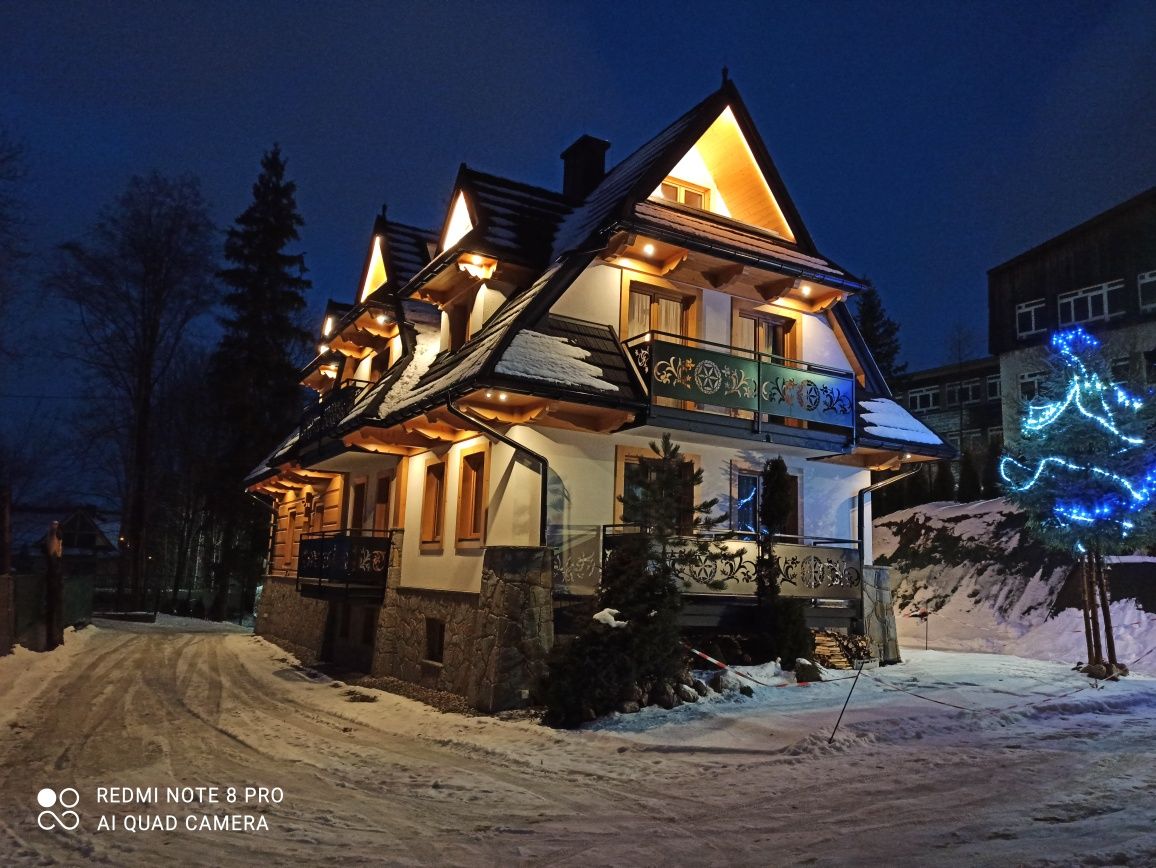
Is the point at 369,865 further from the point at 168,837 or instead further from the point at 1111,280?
the point at 1111,280

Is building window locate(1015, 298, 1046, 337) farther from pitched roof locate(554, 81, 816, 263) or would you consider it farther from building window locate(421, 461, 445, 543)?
building window locate(421, 461, 445, 543)

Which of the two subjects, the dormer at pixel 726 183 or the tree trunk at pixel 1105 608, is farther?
the dormer at pixel 726 183

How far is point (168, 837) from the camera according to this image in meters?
6.69

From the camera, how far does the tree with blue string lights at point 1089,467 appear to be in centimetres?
1622

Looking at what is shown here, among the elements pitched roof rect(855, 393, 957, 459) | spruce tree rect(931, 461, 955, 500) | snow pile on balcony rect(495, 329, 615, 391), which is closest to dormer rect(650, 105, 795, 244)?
pitched roof rect(855, 393, 957, 459)

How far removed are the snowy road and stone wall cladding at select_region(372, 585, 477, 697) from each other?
814 mm

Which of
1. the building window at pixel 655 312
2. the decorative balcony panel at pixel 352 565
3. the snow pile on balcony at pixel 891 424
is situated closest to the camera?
the building window at pixel 655 312

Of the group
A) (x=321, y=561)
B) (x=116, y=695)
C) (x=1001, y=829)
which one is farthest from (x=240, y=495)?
(x=1001, y=829)

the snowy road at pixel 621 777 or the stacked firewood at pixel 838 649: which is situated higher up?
the stacked firewood at pixel 838 649

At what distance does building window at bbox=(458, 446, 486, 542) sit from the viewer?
15.1 meters

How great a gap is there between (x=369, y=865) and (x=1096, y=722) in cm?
1057

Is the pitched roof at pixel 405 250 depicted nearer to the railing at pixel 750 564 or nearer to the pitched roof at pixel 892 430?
the railing at pixel 750 564

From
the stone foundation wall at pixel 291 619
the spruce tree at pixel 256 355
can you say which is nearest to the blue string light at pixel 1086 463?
the stone foundation wall at pixel 291 619

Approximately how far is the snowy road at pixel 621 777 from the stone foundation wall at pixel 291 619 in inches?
275
